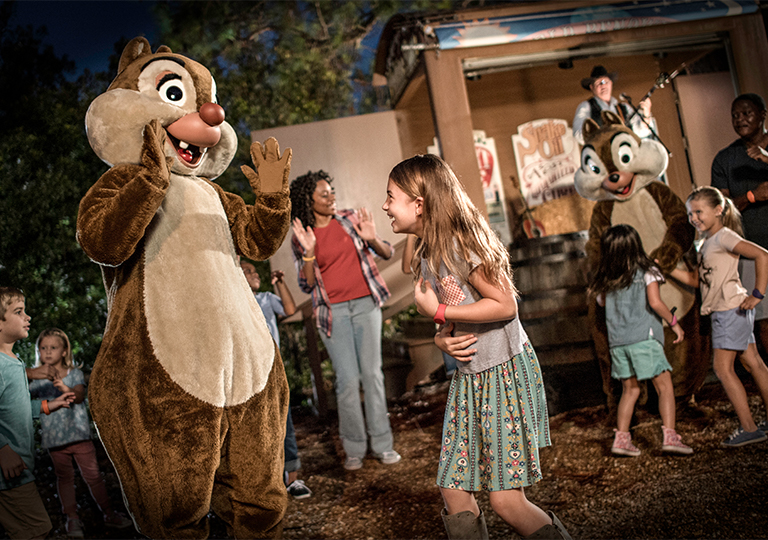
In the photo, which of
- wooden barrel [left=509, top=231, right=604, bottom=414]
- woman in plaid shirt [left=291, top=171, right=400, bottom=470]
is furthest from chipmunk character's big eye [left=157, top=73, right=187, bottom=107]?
wooden barrel [left=509, top=231, right=604, bottom=414]

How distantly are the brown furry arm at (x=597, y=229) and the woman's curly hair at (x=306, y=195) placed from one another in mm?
1896

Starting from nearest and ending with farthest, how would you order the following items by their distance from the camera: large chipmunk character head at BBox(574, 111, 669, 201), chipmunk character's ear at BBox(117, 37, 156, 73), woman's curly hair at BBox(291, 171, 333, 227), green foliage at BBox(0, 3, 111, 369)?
chipmunk character's ear at BBox(117, 37, 156, 73) < woman's curly hair at BBox(291, 171, 333, 227) < large chipmunk character head at BBox(574, 111, 669, 201) < green foliage at BBox(0, 3, 111, 369)

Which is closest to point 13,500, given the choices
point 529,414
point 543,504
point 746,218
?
point 529,414

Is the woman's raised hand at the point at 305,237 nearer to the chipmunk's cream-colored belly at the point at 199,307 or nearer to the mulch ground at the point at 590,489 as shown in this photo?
the chipmunk's cream-colored belly at the point at 199,307

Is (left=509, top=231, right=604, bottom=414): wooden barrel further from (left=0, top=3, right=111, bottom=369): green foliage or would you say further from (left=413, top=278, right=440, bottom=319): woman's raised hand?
(left=0, top=3, right=111, bottom=369): green foliage

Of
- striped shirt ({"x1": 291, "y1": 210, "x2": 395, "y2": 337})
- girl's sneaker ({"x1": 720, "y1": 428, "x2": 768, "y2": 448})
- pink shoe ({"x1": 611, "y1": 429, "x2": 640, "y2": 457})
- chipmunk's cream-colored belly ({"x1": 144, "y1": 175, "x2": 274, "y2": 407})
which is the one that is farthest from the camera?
striped shirt ({"x1": 291, "y1": 210, "x2": 395, "y2": 337})

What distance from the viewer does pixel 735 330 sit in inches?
129

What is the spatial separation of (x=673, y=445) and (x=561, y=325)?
48.1 inches

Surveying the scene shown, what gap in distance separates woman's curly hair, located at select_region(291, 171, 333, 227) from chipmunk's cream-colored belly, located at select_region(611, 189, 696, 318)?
6.88ft

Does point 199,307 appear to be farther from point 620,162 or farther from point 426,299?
point 620,162

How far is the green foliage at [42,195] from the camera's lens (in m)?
4.96

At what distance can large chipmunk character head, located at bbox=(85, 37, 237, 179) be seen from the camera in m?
2.04

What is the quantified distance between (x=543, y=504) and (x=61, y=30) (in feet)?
20.2

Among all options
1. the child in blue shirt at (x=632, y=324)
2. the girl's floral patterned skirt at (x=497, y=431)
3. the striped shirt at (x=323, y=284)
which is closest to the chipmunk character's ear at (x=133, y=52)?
the striped shirt at (x=323, y=284)
